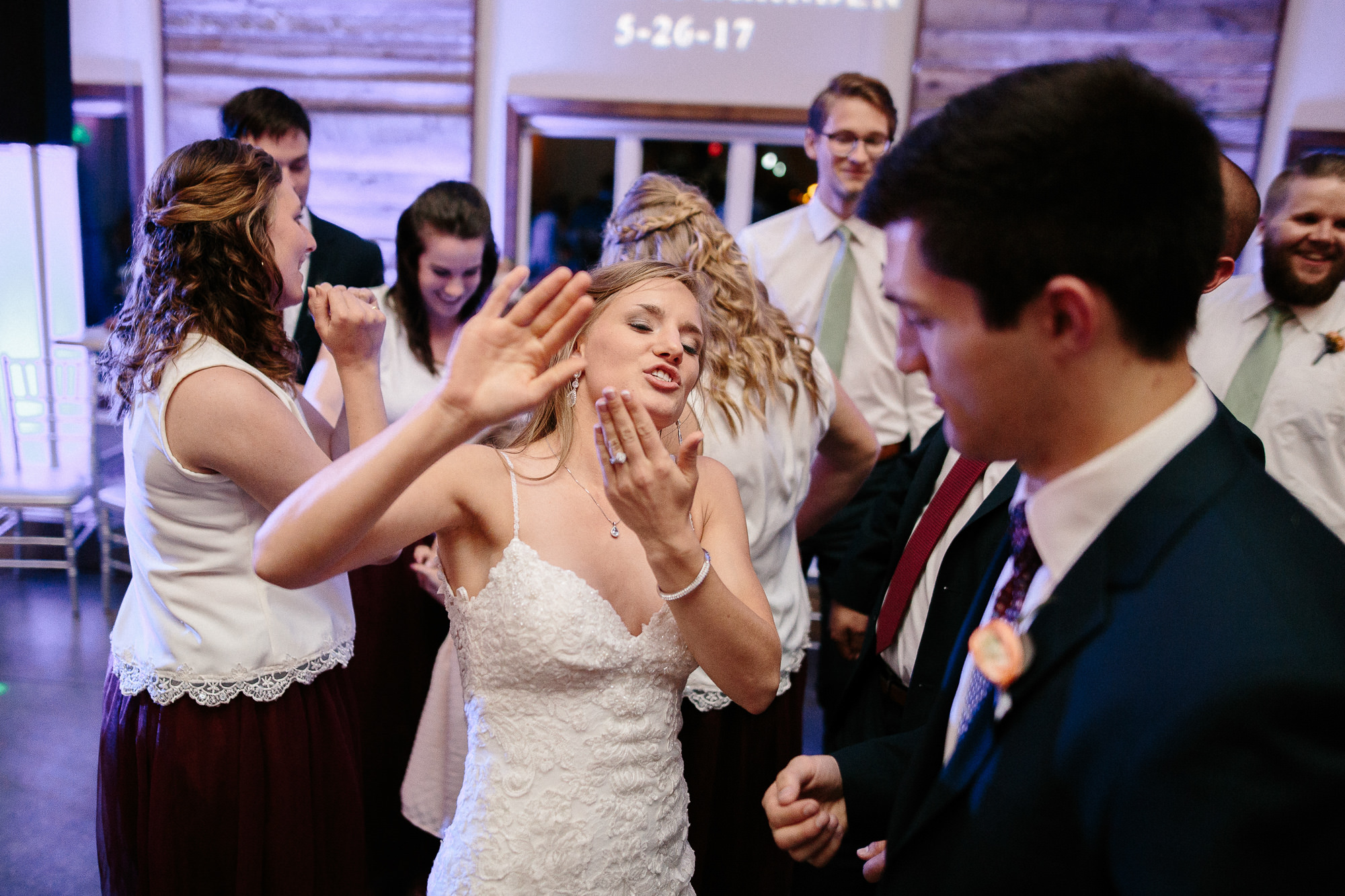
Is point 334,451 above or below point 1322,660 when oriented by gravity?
below

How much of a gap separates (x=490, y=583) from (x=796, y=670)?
105 cm

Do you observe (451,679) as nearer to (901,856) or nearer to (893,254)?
(901,856)

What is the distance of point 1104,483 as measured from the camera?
81cm

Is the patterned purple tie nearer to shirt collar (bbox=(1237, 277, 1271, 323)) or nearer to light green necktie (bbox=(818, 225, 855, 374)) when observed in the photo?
light green necktie (bbox=(818, 225, 855, 374))

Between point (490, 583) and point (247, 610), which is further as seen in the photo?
point (247, 610)

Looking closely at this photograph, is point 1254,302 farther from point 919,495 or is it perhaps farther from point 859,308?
point 919,495

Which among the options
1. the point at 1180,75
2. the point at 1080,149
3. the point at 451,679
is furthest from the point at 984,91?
the point at 1180,75

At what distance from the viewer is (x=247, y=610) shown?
1667mm

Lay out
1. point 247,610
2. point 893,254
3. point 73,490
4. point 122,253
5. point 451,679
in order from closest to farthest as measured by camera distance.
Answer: point 893,254 < point 247,610 < point 451,679 < point 73,490 < point 122,253

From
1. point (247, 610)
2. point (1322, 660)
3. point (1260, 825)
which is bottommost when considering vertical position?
point (247, 610)

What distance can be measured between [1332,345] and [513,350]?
2.89 metres

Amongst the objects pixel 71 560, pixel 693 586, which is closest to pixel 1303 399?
pixel 693 586

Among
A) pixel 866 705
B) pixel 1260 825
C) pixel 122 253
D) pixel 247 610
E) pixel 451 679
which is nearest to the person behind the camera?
pixel 1260 825

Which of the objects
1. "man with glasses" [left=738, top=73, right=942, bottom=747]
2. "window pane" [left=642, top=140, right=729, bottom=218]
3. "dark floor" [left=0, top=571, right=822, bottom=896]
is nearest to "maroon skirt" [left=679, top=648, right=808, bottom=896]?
"man with glasses" [left=738, top=73, right=942, bottom=747]
